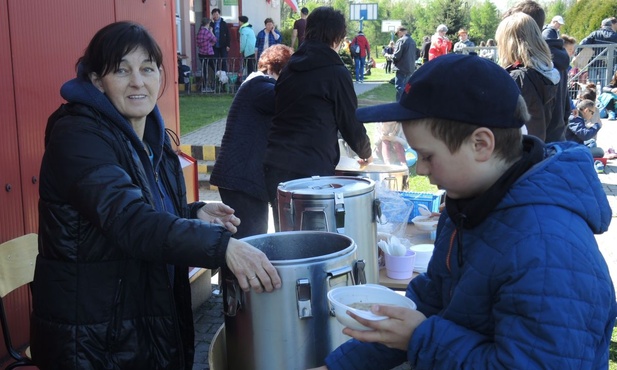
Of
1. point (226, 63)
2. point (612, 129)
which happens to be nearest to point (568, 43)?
point (612, 129)

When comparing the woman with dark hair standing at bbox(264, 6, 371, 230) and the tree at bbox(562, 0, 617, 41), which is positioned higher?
the tree at bbox(562, 0, 617, 41)

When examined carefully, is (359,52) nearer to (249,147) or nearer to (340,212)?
(249,147)

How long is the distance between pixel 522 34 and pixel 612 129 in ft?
31.6

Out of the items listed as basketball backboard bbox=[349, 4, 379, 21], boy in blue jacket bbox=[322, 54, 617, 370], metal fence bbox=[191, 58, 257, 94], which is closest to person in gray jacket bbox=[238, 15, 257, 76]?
metal fence bbox=[191, 58, 257, 94]

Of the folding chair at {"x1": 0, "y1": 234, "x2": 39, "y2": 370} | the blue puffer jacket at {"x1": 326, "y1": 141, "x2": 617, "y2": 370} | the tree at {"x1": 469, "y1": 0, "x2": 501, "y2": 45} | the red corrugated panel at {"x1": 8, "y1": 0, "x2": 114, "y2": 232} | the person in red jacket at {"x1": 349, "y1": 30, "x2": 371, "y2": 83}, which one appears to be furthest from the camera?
the tree at {"x1": 469, "y1": 0, "x2": 501, "y2": 45}

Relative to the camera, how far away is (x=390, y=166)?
4.65 meters

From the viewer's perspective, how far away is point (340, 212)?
2.64m

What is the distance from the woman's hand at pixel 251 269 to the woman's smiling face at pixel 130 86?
0.69 m

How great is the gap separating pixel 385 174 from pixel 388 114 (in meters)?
2.91

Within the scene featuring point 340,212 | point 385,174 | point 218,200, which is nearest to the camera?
point 340,212

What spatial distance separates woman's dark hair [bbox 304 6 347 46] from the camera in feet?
12.9

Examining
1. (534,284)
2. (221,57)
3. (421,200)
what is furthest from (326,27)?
(221,57)

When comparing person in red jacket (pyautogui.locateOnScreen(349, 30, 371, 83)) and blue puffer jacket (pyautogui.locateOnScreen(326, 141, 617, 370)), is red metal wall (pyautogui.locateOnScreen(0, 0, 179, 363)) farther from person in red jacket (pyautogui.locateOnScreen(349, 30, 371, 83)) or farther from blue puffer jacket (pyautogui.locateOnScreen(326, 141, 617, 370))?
person in red jacket (pyautogui.locateOnScreen(349, 30, 371, 83))

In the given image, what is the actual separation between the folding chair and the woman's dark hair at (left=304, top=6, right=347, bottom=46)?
1.98 meters
